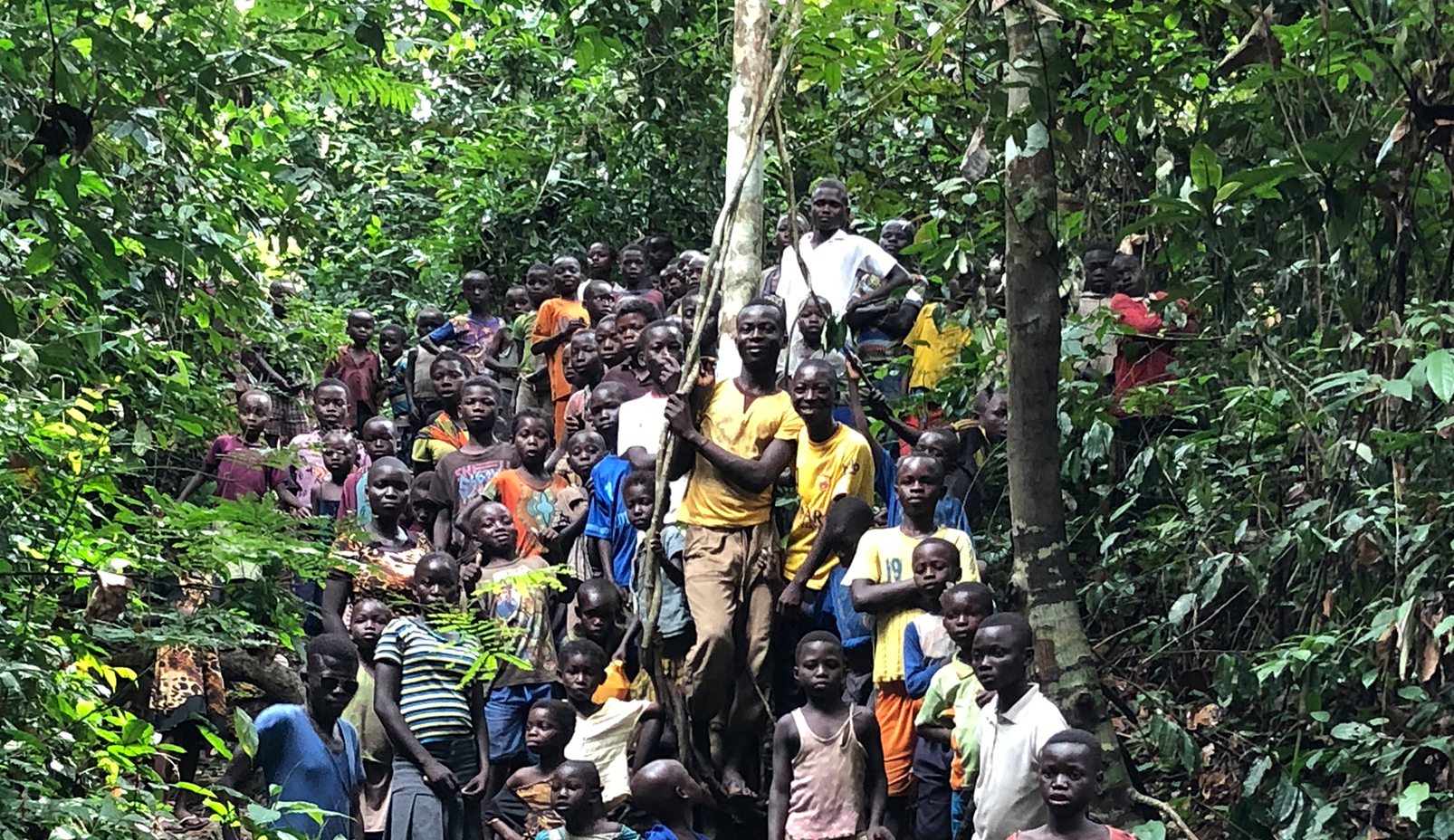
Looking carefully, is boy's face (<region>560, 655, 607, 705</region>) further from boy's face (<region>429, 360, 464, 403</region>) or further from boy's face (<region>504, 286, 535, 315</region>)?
boy's face (<region>504, 286, 535, 315</region>)

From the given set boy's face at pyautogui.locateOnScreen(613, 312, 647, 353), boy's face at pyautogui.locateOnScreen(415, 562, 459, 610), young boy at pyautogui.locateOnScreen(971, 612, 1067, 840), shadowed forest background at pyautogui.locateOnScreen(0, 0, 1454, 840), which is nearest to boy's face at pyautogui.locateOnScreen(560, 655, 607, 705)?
boy's face at pyautogui.locateOnScreen(415, 562, 459, 610)

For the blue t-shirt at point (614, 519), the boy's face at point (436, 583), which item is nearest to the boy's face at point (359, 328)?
the blue t-shirt at point (614, 519)

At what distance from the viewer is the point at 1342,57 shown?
574 cm

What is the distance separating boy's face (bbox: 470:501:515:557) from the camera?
903 centimetres

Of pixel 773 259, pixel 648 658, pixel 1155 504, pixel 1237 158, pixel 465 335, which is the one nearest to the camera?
pixel 1237 158

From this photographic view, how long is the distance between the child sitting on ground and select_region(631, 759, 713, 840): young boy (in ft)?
1.24

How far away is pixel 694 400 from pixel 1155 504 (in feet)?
7.74

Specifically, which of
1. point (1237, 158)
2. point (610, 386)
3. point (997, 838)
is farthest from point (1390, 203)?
point (610, 386)

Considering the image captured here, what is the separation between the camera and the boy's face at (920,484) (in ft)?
26.1

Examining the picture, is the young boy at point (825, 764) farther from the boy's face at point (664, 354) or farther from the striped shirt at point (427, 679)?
the boy's face at point (664, 354)

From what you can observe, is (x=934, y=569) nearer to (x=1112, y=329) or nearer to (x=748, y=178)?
(x=1112, y=329)

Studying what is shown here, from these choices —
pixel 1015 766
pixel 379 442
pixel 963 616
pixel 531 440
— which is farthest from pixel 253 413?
pixel 1015 766

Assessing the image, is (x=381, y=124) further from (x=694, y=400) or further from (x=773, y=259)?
(x=694, y=400)

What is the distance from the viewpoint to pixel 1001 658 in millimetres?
6652
